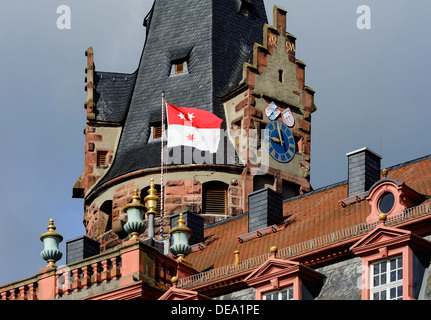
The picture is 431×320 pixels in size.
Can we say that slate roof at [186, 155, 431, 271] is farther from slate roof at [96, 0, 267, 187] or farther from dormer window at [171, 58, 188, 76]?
dormer window at [171, 58, 188, 76]

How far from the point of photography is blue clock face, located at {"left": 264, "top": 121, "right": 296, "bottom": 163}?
208ft

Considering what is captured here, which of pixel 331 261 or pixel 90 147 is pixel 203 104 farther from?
pixel 331 261

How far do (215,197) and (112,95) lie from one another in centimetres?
908

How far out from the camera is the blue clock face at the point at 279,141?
6325 cm

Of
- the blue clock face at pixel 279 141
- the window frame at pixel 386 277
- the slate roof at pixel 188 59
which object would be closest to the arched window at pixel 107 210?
the slate roof at pixel 188 59

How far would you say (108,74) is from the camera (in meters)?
70.2

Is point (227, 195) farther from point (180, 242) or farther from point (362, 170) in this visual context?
point (180, 242)

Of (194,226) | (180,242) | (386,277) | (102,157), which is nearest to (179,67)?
(102,157)

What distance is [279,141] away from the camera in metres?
63.8

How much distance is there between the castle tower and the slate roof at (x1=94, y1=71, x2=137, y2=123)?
41mm

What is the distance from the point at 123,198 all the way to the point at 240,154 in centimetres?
468

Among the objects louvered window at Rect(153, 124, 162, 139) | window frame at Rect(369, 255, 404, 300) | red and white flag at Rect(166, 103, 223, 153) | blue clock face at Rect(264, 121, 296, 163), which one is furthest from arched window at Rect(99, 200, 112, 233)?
window frame at Rect(369, 255, 404, 300)

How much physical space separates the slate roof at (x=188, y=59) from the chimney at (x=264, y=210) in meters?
14.0
